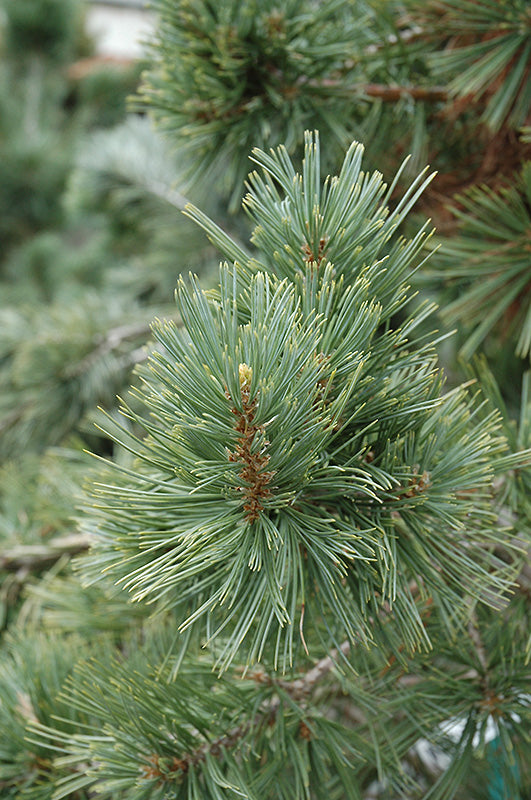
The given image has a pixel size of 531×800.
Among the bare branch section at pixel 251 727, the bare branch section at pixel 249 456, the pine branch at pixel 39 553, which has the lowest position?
the pine branch at pixel 39 553

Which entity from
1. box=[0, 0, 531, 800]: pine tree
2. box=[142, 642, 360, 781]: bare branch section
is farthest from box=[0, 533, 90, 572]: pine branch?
box=[142, 642, 360, 781]: bare branch section

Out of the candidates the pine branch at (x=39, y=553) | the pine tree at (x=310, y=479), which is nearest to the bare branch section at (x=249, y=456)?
the pine tree at (x=310, y=479)

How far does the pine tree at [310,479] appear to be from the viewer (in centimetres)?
18

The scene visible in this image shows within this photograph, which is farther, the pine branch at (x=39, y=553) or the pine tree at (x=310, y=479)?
the pine branch at (x=39, y=553)

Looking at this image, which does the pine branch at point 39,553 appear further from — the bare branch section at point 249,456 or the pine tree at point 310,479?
the bare branch section at point 249,456

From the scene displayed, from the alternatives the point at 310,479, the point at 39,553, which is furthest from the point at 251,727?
the point at 39,553

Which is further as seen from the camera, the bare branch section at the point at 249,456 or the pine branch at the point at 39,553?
the pine branch at the point at 39,553

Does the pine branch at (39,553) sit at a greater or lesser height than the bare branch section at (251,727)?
lesser

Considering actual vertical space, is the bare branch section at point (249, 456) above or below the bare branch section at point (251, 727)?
above

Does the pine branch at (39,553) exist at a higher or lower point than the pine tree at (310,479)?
lower

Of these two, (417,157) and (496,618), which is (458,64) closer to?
(417,157)

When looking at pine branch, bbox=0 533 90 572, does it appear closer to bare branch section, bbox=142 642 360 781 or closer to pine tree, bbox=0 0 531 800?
pine tree, bbox=0 0 531 800

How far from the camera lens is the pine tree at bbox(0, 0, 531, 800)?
185 millimetres

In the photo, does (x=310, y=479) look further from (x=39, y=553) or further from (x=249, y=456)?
(x=39, y=553)
